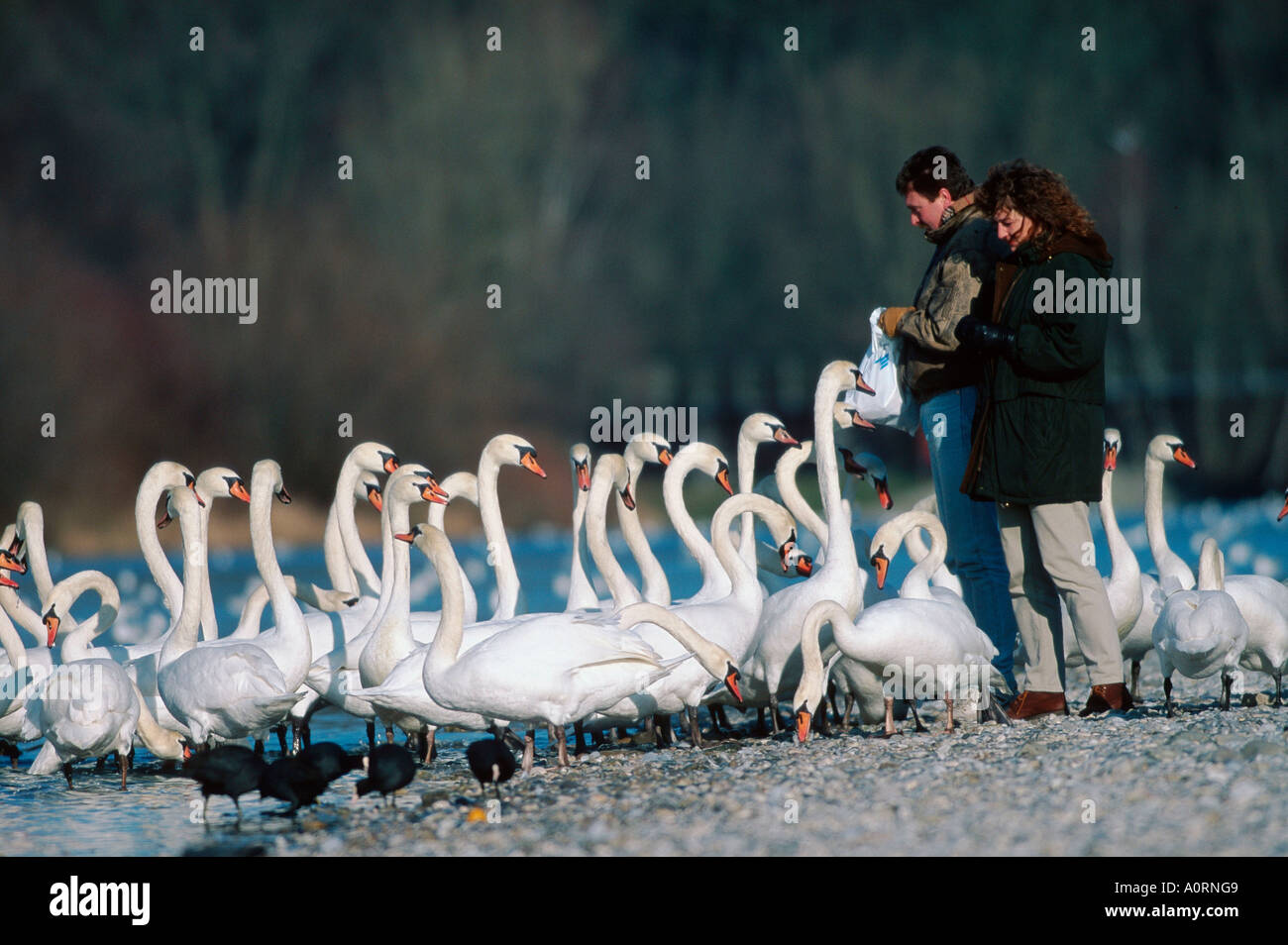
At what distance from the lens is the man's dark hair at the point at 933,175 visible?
727cm

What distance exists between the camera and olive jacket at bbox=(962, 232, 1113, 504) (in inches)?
262

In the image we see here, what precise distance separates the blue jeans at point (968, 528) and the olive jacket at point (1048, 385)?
18.4 inches

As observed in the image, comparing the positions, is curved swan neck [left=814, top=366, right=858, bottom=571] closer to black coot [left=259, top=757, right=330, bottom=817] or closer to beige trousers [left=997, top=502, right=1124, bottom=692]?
beige trousers [left=997, top=502, right=1124, bottom=692]

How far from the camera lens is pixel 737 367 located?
39.5 m

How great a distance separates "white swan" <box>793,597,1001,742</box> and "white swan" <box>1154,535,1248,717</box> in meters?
0.83

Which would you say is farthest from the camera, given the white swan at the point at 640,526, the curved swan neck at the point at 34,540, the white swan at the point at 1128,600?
the curved swan neck at the point at 34,540

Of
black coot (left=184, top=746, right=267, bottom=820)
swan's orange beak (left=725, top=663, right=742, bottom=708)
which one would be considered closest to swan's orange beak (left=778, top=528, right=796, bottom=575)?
swan's orange beak (left=725, top=663, right=742, bottom=708)

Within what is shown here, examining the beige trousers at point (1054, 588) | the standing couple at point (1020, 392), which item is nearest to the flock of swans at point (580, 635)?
the beige trousers at point (1054, 588)

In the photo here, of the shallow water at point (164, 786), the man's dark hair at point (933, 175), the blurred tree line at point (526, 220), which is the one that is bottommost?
the shallow water at point (164, 786)

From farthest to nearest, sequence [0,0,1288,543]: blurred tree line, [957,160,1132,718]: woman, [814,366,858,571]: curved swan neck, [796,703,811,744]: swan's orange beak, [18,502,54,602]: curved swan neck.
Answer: [0,0,1288,543]: blurred tree line < [18,502,54,602]: curved swan neck < [814,366,858,571]: curved swan neck < [796,703,811,744]: swan's orange beak < [957,160,1132,718]: woman

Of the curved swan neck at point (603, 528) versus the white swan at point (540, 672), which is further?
the curved swan neck at point (603, 528)

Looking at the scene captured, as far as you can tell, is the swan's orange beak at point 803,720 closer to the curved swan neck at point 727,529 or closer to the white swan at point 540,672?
the white swan at point 540,672
